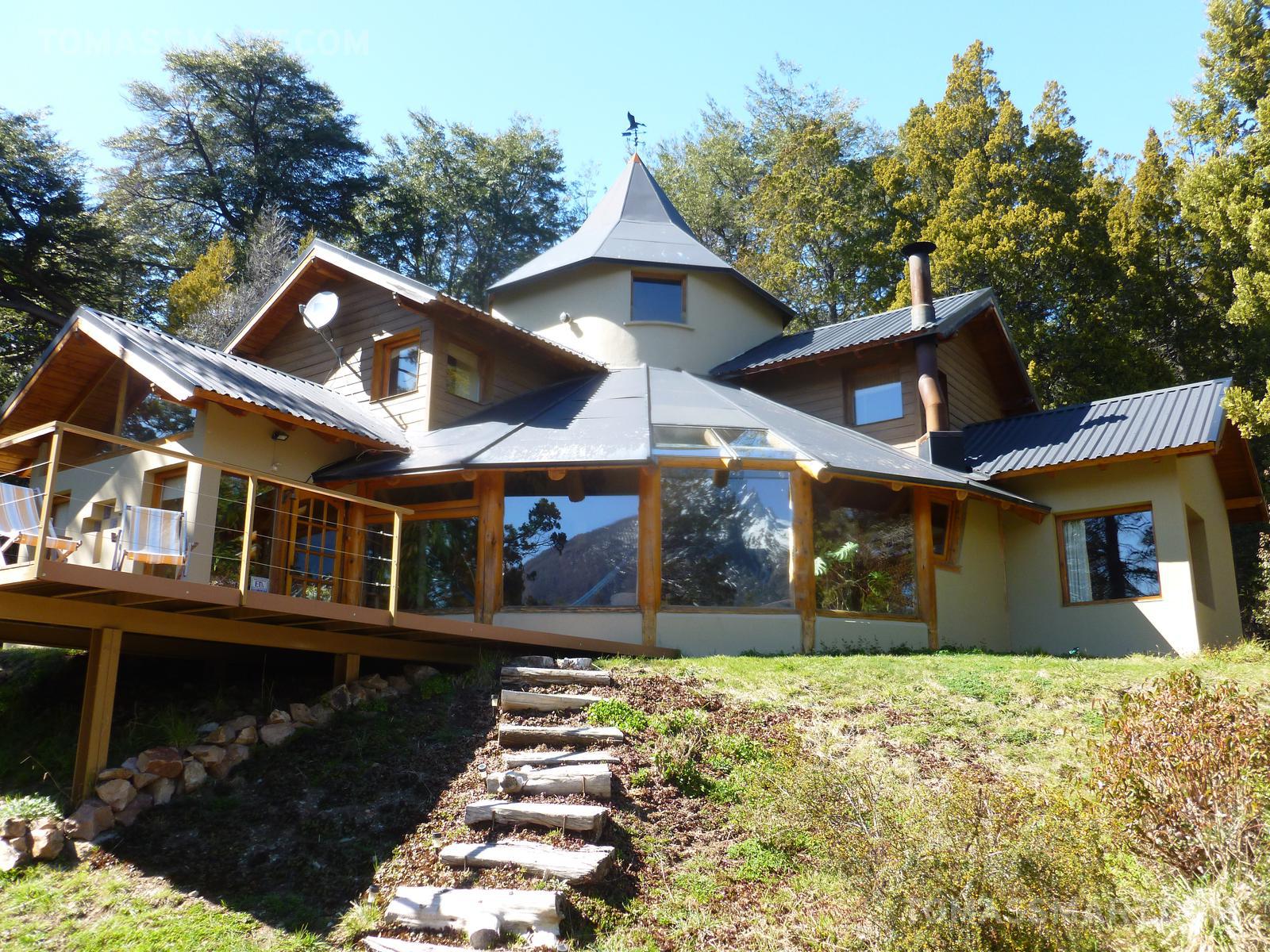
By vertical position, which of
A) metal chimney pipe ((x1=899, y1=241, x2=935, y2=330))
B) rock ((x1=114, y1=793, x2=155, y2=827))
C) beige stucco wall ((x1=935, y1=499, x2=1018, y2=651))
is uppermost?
metal chimney pipe ((x1=899, y1=241, x2=935, y2=330))

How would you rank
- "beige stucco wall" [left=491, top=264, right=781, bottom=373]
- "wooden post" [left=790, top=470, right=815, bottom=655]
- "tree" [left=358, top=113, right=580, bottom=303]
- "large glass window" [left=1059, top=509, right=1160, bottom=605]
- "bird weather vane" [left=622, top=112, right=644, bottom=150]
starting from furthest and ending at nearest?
"tree" [left=358, top=113, right=580, bottom=303] → "bird weather vane" [left=622, top=112, right=644, bottom=150] → "beige stucco wall" [left=491, top=264, right=781, bottom=373] → "large glass window" [left=1059, top=509, right=1160, bottom=605] → "wooden post" [left=790, top=470, right=815, bottom=655]

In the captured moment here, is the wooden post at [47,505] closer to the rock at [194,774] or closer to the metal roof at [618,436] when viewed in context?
the rock at [194,774]

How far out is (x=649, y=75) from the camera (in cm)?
1543

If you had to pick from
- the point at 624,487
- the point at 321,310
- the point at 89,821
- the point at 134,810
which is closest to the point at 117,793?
the point at 134,810

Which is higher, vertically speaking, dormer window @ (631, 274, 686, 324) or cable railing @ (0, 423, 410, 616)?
dormer window @ (631, 274, 686, 324)

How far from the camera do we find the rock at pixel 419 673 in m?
10.0

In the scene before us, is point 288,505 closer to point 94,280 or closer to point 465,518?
point 465,518

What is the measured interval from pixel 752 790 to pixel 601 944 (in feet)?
6.60

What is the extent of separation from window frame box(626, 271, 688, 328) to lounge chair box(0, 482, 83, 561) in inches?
380

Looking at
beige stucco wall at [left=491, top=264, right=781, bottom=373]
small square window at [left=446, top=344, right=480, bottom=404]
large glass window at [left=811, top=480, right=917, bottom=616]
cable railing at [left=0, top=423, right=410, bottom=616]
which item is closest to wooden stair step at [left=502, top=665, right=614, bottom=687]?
cable railing at [left=0, top=423, right=410, bottom=616]

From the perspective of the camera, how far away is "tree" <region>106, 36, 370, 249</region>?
31812mm

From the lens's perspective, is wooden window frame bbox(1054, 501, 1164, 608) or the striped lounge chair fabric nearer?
the striped lounge chair fabric

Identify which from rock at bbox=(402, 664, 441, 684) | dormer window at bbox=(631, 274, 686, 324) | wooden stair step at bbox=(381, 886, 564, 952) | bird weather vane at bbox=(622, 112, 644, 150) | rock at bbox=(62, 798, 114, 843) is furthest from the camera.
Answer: bird weather vane at bbox=(622, 112, 644, 150)

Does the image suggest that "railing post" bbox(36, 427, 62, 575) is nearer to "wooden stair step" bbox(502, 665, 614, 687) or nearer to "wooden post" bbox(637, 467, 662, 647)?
"wooden stair step" bbox(502, 665, 614, 687)
